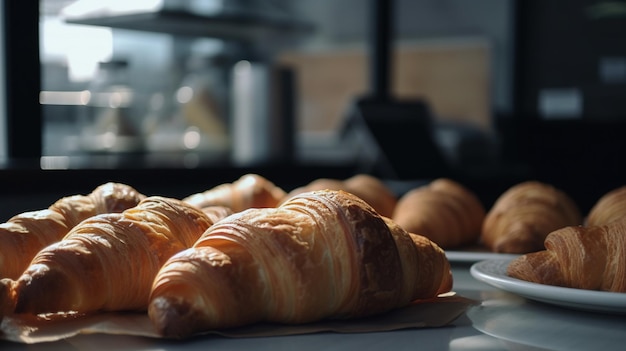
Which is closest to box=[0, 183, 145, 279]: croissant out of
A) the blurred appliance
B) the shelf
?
the blurred appliance

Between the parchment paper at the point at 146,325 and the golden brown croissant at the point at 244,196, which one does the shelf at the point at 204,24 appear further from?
the parchment paper at the point at 146,325

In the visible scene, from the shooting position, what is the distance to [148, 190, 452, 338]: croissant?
1.85 ft

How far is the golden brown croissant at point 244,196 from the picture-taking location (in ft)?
3.67

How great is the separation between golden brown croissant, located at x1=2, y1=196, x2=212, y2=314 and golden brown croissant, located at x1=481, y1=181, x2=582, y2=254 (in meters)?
0.56

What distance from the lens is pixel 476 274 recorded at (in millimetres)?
763

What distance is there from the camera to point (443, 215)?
4.00 ft

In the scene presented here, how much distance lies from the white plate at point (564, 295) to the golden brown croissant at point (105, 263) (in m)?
0.28

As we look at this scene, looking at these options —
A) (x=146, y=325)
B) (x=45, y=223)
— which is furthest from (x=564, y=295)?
(x=45, y=223)

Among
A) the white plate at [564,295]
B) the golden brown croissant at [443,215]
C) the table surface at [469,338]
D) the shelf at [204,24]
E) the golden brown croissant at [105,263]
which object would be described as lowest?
the golden brown croissant at [443,215]

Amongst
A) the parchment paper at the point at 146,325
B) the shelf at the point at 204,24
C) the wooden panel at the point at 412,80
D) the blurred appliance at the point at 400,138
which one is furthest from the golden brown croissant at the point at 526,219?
the wooden panel at the point at 412,80

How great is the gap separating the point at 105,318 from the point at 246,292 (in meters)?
0.12

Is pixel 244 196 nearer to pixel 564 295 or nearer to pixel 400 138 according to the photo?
pixel 564 295

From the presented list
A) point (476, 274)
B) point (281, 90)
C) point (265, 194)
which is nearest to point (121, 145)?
point (281, 90)

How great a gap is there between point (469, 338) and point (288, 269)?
0.15 m
